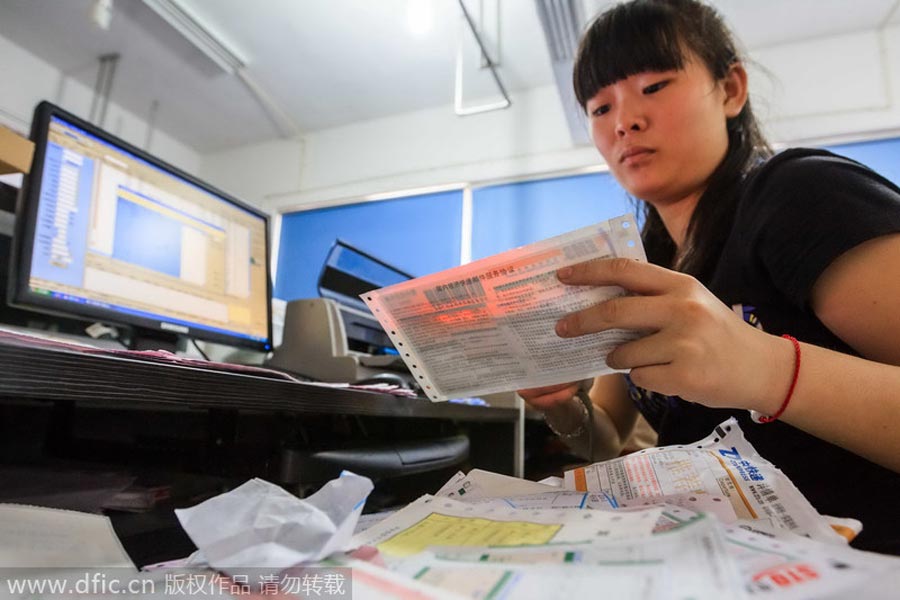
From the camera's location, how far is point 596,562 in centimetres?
27

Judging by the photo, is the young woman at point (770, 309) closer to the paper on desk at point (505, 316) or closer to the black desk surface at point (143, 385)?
the paper on desk at point (505, 316)

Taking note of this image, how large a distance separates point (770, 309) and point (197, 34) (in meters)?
2.70

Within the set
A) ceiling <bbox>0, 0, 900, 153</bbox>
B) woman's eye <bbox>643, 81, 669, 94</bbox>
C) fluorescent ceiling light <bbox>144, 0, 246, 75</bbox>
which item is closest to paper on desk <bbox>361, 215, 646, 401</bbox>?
woman's eye <bbox>643, 81, 669, 94</bbox>

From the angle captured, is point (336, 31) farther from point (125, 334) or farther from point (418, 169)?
point (125, 334)

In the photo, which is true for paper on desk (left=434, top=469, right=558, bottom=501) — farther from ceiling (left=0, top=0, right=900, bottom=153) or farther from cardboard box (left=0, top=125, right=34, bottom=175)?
ceiling (left=0, top=0, right=900, bottom=153)

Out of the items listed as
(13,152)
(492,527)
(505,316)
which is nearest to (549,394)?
(505,316)

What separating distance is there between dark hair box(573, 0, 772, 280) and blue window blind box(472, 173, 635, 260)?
1.68 meters

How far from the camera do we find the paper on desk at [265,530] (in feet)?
0.97

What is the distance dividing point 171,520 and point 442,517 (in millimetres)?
361

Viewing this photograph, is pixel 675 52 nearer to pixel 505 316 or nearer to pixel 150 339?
pixel 505 316

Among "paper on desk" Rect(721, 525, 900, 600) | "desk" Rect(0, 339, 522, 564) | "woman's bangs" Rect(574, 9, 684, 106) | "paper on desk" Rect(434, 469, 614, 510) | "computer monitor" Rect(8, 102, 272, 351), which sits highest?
"woman's bangs" Rect(574, 9, 684, 106)

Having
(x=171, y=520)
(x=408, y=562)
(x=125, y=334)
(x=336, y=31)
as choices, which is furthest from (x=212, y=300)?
(x=336, y=31)

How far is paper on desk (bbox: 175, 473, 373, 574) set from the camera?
297 mm

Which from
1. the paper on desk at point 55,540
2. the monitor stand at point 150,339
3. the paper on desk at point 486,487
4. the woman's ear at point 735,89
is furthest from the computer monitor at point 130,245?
the woman's ear at point 735,89
